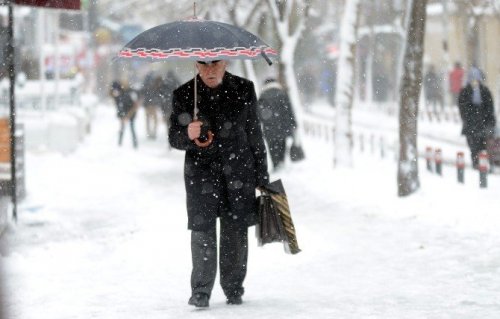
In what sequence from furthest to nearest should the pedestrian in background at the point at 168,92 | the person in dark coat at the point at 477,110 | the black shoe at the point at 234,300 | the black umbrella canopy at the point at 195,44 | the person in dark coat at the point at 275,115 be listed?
the pedestrian in background at the point at 168,92 → the person in dark coat at the point at 275,115 → the person in dark coat at the point at 477,110 → the black shoe at the point at 234,300 → the black umbrella canopy at the point at 195,44

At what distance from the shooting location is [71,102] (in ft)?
100

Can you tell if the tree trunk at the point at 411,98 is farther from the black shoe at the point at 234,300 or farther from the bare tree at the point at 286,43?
the bare tree at the point at 286,43

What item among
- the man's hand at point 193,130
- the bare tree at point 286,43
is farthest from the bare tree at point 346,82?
the man's hand at point 193,130

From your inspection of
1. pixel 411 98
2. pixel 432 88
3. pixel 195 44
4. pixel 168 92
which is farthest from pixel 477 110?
pixel 432 88

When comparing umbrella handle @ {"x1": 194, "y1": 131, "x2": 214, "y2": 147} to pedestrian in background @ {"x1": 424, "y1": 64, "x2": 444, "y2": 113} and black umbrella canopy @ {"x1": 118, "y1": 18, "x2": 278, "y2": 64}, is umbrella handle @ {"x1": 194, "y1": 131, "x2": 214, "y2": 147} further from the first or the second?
pedestrian in background @ {"x1": 424, "y1": 64, "x2": 444, "y2": 113}

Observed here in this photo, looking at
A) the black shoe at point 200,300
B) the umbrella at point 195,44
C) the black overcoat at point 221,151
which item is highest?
the umbrella at point 195,44

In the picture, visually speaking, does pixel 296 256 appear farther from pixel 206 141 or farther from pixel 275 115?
pixel 275 115

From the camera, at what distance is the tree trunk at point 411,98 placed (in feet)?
45.0

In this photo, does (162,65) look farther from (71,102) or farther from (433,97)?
(71,102)

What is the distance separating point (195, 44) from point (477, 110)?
41.0ft

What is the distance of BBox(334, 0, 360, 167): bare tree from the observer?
Result: 19.3 metres

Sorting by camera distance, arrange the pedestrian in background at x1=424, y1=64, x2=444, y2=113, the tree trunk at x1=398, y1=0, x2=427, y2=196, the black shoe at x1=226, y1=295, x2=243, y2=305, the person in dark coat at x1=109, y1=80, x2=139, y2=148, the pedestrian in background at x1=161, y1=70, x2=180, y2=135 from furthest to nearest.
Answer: the pedestrian in background at x1=424, y1=64, x2=444, y2=113, the person in dark coat at x1=109, y1=80, x2=139, y2=148, the pedestrian in background at x1=161, y1=70, x2=180, y2=135, the tree trunk at x1=398, y1=0, x2=427, y2=196, the black shoe at x1=226, y1=295, x2=243, y2=305

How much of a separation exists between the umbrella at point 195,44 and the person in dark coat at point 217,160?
13 cm

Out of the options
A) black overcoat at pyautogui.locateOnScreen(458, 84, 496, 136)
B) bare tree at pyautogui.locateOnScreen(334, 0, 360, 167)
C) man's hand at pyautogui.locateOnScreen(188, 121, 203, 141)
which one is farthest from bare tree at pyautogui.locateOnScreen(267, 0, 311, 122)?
man's hand at pyautogui.locateOnScreen(188, 121, 203, 141)
